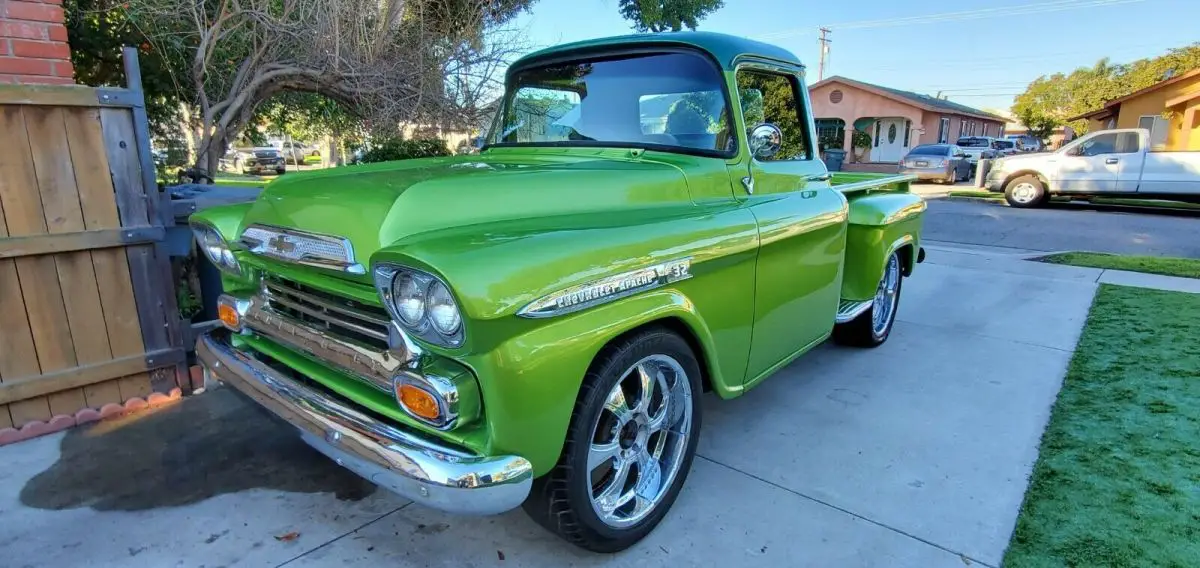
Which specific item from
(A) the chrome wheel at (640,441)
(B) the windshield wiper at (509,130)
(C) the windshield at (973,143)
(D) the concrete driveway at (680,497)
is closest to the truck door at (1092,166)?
(D) the concrete driveway at (680,497)

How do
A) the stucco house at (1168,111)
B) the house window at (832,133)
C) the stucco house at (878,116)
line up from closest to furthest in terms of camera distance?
the stucco house at (1168,111)
the house window at (832,133)
the stucco house at (878,116)

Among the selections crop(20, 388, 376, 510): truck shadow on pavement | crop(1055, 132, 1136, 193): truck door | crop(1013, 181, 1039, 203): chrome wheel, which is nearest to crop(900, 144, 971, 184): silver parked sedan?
crop(1013, 181, 1039, 203): chrome wheel

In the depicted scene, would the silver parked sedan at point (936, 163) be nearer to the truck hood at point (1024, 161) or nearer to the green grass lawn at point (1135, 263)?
the truck hood at point (1024, 161)

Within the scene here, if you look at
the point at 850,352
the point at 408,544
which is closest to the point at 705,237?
the point at 408,544

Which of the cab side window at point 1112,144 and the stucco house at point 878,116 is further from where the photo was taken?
the stucco house at point 878,116

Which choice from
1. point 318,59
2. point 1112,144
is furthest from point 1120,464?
point 1112,144

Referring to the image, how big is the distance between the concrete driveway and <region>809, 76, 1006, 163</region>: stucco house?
2961cm

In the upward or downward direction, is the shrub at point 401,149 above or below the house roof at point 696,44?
below

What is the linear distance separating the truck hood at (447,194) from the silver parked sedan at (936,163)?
21672 mm

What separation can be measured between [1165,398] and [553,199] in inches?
152

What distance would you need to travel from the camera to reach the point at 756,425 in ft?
11.5

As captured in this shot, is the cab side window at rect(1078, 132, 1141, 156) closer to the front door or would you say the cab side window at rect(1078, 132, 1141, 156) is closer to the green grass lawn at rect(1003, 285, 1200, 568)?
the green grass lawn at rect(1003, 285, 1200, 568)

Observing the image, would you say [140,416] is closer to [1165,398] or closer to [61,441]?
[61,441]

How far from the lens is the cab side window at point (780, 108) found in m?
3.21
